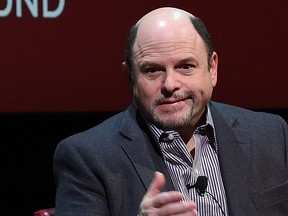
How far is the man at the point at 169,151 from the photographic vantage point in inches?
74.1

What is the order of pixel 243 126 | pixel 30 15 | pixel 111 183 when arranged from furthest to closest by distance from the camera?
pixel 30 15 → pixel 243 126 → pixel 111 183

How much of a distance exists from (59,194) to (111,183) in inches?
5.9

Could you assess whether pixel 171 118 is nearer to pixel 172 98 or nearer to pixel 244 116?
pixel 172 98

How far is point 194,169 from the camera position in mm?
1952

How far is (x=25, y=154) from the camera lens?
315 centimetres

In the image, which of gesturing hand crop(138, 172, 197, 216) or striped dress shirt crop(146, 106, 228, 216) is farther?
striped dress shirt crop(146, 106, 228, 216)

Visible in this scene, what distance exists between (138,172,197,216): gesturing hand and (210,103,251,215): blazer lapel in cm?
36

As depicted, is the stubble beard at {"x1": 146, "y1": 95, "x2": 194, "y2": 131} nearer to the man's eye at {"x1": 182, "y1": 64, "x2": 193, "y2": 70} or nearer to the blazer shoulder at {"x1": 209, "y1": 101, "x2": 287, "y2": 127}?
the man's eye at {"x1": 182, "y1": 64, "x2": 193, "y2": 70}

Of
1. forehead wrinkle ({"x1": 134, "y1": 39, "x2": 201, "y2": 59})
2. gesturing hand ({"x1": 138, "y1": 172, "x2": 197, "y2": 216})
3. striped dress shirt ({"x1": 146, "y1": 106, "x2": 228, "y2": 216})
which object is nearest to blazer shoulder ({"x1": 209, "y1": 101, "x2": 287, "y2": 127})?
striped dress shirt ({"x1": 146, "y1": 106, "x2": 228, "y2": 216})

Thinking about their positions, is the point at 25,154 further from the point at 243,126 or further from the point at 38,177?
the point at 243,126

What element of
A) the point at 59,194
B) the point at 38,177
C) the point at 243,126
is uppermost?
the point at 243,126

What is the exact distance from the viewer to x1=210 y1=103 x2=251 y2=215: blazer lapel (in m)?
1.92

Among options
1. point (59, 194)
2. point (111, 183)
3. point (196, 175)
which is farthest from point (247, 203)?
point (59, 194)

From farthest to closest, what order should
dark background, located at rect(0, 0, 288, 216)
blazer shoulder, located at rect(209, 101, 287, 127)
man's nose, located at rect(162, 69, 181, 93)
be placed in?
dark background, located at rect(0, 0, 288, 216)
blazer shoulder, located at rect(209, 101, 287, 127)
man's nose, located at rect(162, 69, 181, 93)
